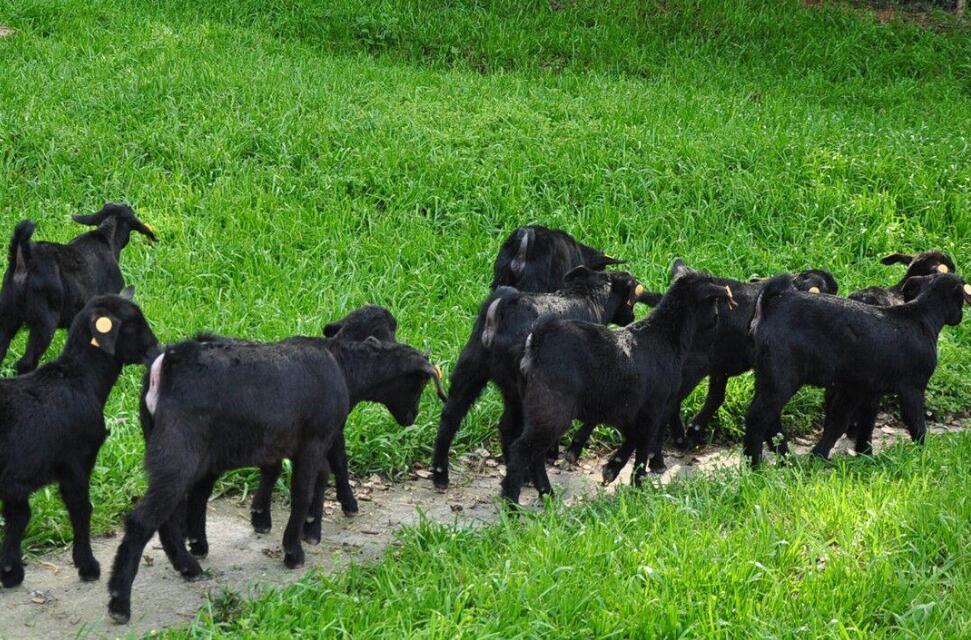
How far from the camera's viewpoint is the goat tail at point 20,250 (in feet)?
25.5

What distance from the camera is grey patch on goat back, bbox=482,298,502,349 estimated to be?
7484 mm

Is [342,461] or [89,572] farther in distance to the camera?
[342,461]

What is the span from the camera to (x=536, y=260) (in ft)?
29.3

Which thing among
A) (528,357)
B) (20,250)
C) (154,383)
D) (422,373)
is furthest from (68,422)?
(528,357)

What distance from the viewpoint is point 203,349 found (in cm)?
610

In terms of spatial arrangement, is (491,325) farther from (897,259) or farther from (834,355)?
(897,259)

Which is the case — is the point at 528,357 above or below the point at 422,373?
above

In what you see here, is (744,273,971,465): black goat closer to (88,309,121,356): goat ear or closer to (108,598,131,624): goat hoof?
(88,309,121,356): goat ear

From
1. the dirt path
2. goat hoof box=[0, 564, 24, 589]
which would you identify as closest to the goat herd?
goat hoof box=[0, 564, 24, 589]

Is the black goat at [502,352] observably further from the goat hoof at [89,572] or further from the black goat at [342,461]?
the goat hoof at [89,572]

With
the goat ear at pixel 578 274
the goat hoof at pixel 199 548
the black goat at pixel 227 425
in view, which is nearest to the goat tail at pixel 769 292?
the goat ear at pixel 578 274

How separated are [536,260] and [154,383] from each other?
360 cm

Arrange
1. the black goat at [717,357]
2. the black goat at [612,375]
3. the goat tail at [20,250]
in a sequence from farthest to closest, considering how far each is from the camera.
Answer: the black goat at [717,357] → the goat tail at [20,250] → the black goat at [612,375]

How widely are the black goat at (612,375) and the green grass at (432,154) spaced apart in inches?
45.3
